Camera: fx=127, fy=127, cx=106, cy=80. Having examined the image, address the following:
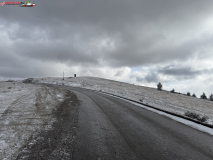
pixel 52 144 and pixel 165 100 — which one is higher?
pixel 52 144

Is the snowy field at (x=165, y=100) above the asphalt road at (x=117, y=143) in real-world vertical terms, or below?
below

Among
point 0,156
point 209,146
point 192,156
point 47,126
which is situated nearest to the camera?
point 0,156

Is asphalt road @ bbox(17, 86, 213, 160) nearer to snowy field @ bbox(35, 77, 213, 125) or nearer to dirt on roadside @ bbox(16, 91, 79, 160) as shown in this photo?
dirt on roadside @ bbox(16, 91, 79, 160)

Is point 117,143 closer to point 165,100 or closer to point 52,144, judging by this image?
point 52,144

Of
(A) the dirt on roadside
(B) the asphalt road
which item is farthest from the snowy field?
(A) the dirt on roadside

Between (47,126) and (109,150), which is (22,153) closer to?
(47,126)

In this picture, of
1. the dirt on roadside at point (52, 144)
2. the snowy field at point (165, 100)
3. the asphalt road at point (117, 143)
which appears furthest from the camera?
the snowy field at point (165, 100)

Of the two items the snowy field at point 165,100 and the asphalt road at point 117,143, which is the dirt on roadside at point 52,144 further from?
the snowy field at point 165,100

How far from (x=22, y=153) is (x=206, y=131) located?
707cm

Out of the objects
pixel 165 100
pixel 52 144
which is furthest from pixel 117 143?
pixel 165 100

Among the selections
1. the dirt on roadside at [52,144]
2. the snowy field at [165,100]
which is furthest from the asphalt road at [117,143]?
the snowy field at [165,100]

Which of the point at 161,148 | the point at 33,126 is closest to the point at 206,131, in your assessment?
the point at 161,148

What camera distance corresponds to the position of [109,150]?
12.0ft

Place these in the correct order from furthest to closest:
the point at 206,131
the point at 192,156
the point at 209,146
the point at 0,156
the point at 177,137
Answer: the point at 206,131, the point at 177,137, the point at 209,146, the point at 192,156, the point at 0,156
